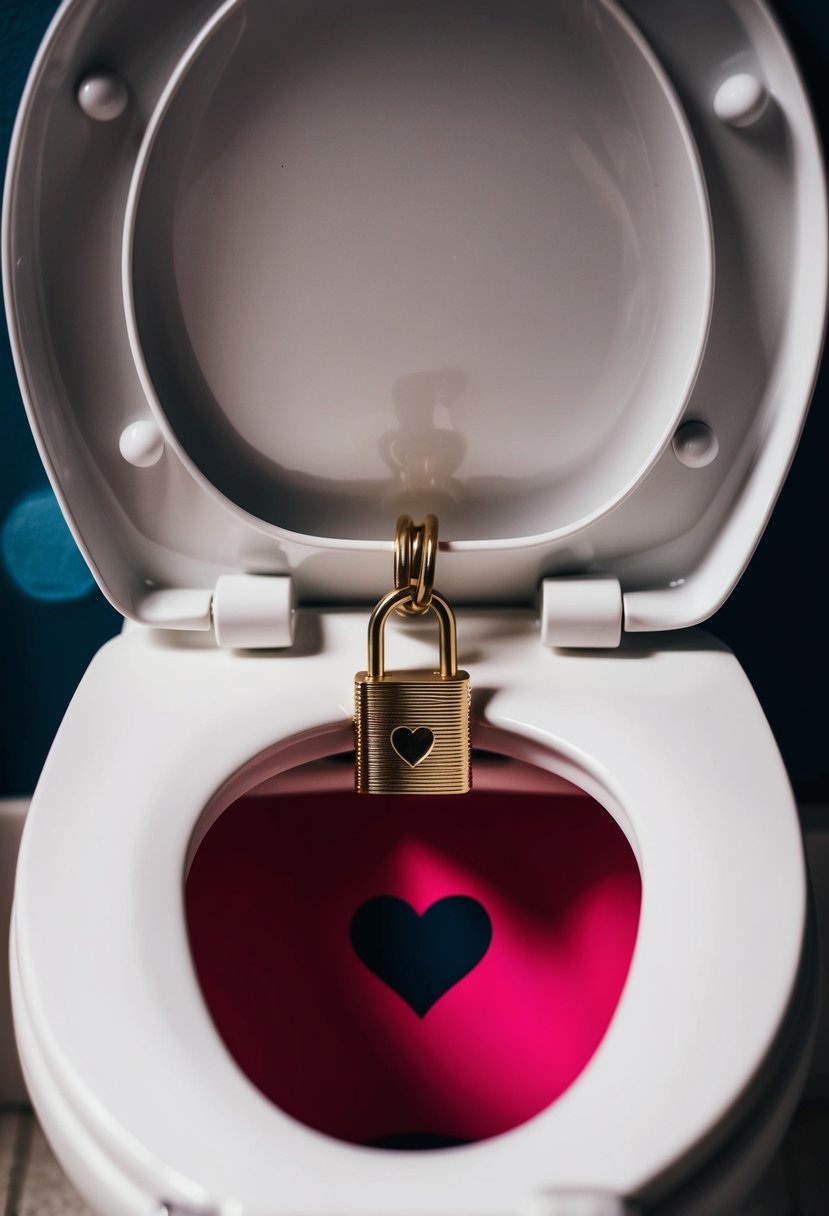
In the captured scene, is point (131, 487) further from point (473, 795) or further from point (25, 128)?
point (473, 795)

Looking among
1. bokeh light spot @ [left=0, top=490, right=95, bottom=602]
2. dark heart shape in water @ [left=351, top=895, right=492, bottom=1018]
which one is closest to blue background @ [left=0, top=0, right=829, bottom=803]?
bokeh light spot @ [left=0, top=490, right=95, bottom=602]

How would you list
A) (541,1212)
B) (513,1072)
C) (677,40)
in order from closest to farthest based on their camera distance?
(541,1212), (677,40), (513,1072)

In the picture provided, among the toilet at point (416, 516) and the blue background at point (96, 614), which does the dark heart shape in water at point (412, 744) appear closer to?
the toilet at point (416, 516)

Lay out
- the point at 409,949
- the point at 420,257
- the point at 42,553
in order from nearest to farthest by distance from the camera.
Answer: the point at 420,257, the point at 409,949, the point at 42,553

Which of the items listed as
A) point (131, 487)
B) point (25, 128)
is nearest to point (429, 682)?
point (131, 487)

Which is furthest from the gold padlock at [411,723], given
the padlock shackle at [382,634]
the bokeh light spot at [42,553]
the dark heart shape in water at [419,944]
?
the bokeh light spot at [42,553]

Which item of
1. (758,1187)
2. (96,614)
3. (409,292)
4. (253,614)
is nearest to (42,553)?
(96,614)

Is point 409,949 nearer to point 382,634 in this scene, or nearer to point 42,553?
point 382,634

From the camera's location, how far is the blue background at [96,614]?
732 millimetres

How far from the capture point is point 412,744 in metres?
0.54

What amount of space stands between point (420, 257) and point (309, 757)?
0.87ft

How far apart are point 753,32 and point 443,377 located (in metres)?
0.21

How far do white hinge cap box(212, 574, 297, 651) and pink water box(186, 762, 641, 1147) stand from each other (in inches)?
4.1

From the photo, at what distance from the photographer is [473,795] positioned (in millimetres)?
666
